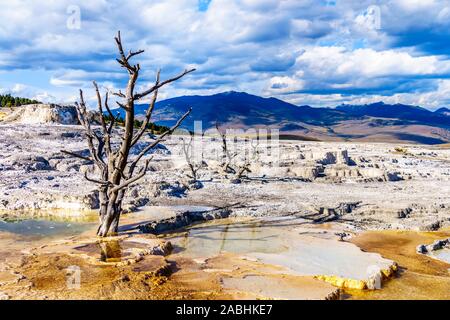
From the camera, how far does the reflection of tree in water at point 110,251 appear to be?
27.2 feet

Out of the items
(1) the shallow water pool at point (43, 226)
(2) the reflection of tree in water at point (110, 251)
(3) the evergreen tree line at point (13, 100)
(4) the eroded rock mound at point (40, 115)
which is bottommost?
(2) the reflection of tree in water at point (110, 251)

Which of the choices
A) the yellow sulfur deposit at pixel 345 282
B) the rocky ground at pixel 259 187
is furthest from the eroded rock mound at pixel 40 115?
the yellow sulfur deposit at pixel 345 282

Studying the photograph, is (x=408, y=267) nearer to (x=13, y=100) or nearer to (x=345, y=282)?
(x=345, y=282)

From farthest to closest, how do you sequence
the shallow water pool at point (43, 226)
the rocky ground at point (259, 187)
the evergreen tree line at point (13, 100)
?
1. the evergreen tree line at point (13, 100)
2. the rocky ground at point (259, 187)
3. the shallow water pool at point (43, 226)

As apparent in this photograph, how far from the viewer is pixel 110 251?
8.83 metres

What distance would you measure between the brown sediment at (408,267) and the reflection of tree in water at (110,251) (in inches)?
164

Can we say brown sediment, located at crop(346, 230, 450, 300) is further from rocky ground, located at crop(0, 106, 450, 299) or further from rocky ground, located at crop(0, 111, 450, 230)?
rocky ground, located at crop(0, 111, 450, 230)

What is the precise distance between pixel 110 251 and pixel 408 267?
19.1 feet

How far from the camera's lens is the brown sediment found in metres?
7.17

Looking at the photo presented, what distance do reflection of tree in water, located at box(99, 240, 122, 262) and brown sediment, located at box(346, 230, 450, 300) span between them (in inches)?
164

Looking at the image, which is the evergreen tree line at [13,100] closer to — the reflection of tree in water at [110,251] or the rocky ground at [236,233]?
the rocky ground at [236,233]

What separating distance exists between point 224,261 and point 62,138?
20870 mm

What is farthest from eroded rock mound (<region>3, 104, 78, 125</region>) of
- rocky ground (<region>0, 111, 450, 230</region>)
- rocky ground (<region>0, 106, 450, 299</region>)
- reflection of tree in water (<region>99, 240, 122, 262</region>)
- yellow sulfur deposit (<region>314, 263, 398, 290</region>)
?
yellow sulfur deposit (<region>314, 263, 398, 290</region>)
